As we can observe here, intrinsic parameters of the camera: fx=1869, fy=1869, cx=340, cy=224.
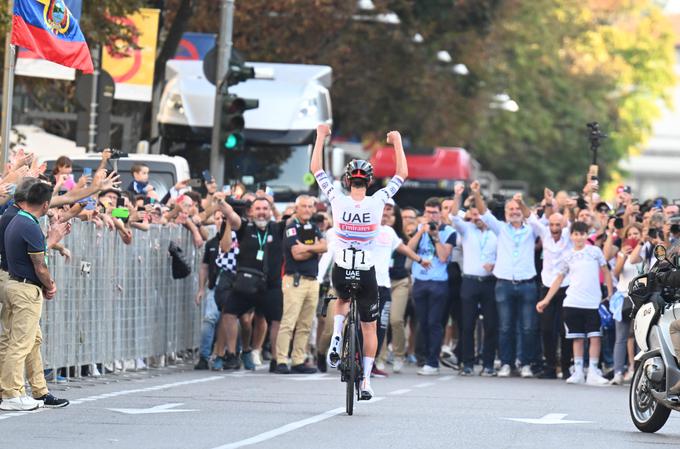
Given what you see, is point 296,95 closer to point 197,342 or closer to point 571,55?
point 197,342

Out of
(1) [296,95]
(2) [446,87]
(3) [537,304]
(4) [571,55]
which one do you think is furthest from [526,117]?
(3) [537,304]

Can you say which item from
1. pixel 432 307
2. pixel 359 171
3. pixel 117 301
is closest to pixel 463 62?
pixel 432 307

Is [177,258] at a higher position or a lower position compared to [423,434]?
higher

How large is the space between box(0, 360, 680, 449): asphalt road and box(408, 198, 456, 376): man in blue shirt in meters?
3.10

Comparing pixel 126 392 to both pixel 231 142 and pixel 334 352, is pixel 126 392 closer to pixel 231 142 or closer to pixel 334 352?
pixel 334 352

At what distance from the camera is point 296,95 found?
29328 mm

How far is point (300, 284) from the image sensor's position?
70.9 feet

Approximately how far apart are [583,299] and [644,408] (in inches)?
290

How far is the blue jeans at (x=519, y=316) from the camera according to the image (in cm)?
2266

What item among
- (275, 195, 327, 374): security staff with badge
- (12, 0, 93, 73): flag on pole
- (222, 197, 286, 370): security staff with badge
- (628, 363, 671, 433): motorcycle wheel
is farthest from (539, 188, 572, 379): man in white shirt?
(628, 363, 671, 433): motorcycle wheel

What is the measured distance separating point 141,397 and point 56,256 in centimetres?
191

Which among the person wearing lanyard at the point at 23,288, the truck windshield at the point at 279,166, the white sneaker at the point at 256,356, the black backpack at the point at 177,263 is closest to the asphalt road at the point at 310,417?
the person wearing lanyard at the point at 23,288

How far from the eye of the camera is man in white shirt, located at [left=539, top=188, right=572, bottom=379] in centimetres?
2234

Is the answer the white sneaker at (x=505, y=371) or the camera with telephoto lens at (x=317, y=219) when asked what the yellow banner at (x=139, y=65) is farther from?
the white sneaker at (x=505, y=371)
